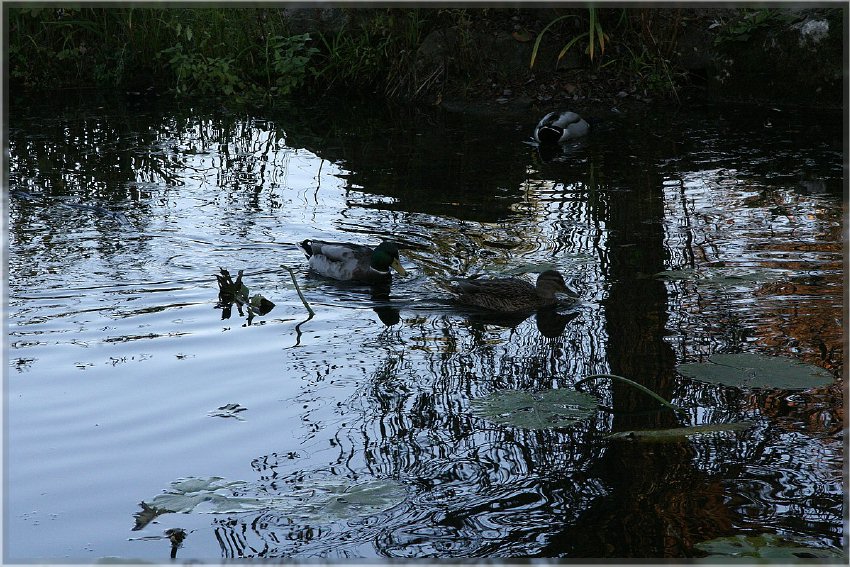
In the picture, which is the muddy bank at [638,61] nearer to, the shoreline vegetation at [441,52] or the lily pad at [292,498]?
the shoreline vegetation at [441,52]

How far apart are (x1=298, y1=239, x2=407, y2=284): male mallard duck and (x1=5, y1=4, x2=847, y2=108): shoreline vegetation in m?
4.98

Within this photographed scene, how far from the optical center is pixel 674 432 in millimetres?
4008

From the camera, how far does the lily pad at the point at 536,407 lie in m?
4.15

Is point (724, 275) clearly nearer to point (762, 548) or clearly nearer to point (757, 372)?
point (757, 372)

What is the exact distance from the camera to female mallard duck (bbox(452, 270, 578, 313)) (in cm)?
579

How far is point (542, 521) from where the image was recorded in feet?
11.2

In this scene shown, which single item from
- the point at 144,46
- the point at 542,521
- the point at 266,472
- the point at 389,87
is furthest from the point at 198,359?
the point at 144,46

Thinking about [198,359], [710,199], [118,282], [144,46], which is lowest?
[198,359]

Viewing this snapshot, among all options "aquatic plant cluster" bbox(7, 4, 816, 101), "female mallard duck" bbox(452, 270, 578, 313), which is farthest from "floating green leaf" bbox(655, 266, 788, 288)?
"aquatic plant cluster" bbox(7, 4, 816, 101)

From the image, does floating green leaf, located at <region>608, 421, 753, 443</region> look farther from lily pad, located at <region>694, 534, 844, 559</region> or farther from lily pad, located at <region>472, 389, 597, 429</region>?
lily pad, located at <region>694, 534, 844, 559</region>

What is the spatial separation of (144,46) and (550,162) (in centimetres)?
709

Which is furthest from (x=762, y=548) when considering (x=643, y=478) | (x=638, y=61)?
(x=638, y=61)

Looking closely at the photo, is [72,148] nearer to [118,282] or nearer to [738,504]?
[118,282]

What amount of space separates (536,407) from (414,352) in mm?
1037
